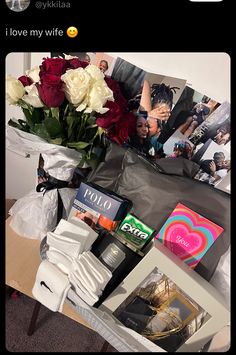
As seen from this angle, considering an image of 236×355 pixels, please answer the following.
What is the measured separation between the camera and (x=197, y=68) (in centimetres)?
83

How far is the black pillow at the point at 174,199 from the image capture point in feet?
2.58

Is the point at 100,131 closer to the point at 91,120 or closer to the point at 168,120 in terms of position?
the point at 91,120

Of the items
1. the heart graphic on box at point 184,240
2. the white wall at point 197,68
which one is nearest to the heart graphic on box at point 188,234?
the heart graphic on box at point 184,240

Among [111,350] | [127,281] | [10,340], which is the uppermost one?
[127,281]

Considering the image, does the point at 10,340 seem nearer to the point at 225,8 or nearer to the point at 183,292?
the point at 183,292

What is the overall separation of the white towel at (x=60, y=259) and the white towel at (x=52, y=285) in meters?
0.01

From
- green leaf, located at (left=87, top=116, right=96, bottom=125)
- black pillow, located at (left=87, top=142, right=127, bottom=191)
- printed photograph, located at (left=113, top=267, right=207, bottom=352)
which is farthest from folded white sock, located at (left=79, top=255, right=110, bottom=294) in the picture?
green leaf, located at (left=87, top=116, right=96, bottom=125)

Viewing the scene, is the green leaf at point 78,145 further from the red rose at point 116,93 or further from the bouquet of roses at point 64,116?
the red rose at point 116,93

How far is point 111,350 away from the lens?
3.21 ft

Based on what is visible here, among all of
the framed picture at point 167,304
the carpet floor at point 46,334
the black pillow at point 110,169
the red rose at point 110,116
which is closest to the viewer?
the framed picture at point 167,304

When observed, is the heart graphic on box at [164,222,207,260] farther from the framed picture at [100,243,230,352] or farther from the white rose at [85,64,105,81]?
the white rose at [85,64,105,81]

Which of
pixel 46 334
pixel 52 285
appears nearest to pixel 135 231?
pixel 52 285

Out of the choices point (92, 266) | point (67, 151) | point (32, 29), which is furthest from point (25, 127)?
point (92, 266)
